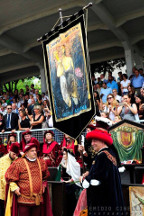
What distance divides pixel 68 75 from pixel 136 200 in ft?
8.37

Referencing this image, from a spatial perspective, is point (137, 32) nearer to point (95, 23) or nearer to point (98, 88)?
point (95, 23)

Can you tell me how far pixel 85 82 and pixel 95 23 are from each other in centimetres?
987

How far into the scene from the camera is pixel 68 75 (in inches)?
224

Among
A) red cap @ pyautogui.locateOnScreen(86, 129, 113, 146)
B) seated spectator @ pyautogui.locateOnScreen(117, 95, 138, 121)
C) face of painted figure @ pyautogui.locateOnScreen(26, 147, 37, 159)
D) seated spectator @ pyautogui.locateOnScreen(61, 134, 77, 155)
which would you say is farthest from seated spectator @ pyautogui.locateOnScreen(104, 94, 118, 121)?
red cap @ pyautogui.locateOnScreen(86, 129, 113, 146)

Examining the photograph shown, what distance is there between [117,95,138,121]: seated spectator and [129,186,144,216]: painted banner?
2.62 metres

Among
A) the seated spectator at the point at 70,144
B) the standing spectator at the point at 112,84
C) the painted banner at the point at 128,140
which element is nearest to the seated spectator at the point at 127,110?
the painted banner at the point at 128,140

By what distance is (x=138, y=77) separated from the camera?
12617 mm

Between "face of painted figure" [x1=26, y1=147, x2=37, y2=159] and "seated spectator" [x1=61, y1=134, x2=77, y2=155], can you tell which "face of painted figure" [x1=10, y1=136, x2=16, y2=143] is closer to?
"seated spectator" [x1=61, y1=134, x2=77, y2=155]

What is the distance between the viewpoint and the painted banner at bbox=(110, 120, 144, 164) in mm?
6184

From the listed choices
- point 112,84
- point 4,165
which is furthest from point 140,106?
point 112,84

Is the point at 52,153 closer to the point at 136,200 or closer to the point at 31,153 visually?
the point at 31,153

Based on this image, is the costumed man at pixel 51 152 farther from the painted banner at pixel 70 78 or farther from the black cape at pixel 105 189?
the black cape at pixel 105 189

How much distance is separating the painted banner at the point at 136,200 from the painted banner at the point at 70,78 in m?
1.38

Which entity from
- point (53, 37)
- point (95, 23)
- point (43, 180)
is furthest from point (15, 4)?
point (43, 180)
